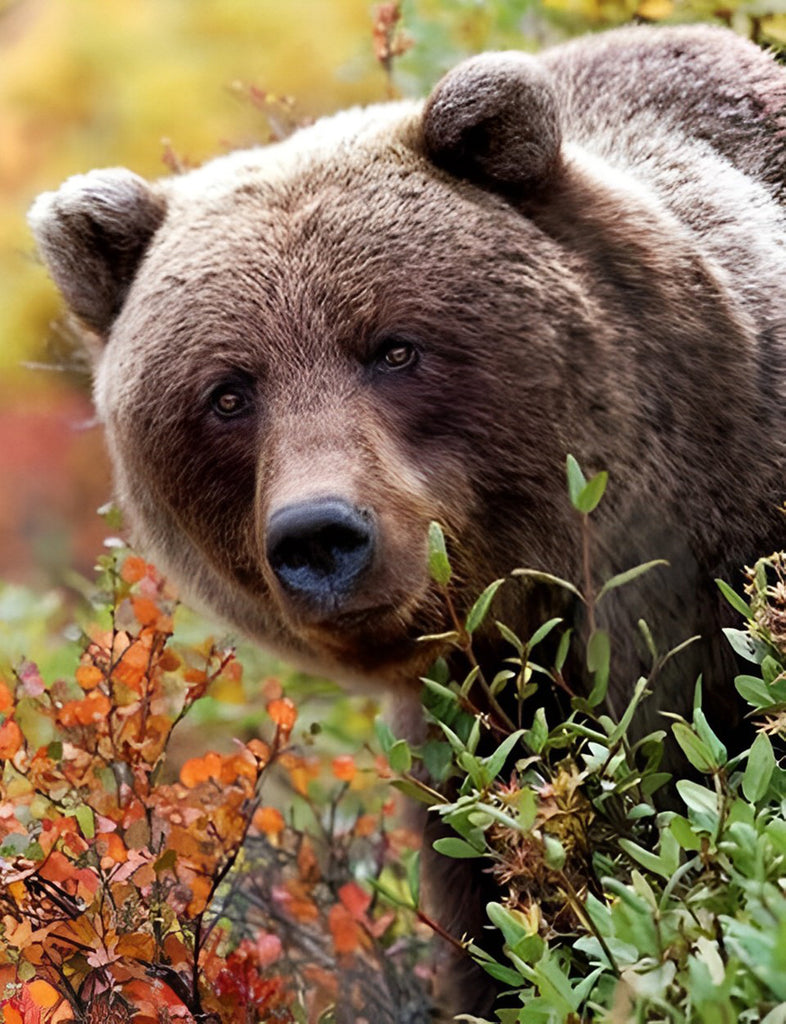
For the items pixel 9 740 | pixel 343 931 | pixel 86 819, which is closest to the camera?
pixel 9 740

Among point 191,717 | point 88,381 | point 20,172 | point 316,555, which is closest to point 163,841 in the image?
point 316,555

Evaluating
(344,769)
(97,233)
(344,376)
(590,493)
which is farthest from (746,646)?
(97,233)

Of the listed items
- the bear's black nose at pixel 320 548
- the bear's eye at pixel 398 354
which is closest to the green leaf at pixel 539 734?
the bear's black nose at pixel 320 548

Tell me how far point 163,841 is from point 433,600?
2.26ft

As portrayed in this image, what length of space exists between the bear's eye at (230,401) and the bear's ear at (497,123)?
0.64m

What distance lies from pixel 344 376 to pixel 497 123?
2.01 feet

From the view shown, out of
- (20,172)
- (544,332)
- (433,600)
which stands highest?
Answer: (544,332)

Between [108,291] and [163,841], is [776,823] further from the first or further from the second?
[108,291]

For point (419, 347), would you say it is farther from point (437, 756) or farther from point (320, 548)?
point (437, 756)

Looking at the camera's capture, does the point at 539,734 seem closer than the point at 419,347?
Yes

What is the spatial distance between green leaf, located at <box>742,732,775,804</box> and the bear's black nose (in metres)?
0.83

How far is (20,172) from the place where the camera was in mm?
9945

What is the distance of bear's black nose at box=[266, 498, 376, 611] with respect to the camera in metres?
2.61

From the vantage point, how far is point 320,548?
105 inches
